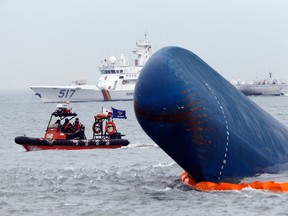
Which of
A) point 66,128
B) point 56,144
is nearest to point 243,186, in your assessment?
point 56,144

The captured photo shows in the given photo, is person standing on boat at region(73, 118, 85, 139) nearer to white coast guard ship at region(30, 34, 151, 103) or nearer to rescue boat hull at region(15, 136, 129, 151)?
rescue boat hull at region(15, 136, 129, 151)

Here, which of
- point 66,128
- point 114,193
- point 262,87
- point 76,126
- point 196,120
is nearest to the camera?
point 196,120

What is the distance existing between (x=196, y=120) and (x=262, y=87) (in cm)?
12834

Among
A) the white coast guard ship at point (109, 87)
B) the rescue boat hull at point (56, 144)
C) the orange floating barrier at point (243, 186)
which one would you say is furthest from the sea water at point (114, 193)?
the white coast guard ship at point (109, 87)

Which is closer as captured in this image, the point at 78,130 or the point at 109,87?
the point at 78,130

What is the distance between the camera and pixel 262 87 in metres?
146

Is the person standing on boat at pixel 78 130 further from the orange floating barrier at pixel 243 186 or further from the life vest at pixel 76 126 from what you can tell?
the orange floating barrier at pixel 243 186

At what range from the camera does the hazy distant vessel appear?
474 ft

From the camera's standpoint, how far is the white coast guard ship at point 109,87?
114 meters

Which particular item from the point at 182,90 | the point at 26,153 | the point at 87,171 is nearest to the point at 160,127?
the point at 182,90

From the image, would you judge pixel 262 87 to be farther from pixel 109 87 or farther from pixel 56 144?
pixel 56 144

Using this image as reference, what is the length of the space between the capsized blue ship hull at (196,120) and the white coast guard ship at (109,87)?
9149 cm

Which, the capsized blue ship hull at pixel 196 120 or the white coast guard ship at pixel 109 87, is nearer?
the capsized blue ship hull at pixel 196 120

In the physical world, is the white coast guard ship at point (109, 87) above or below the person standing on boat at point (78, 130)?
below
